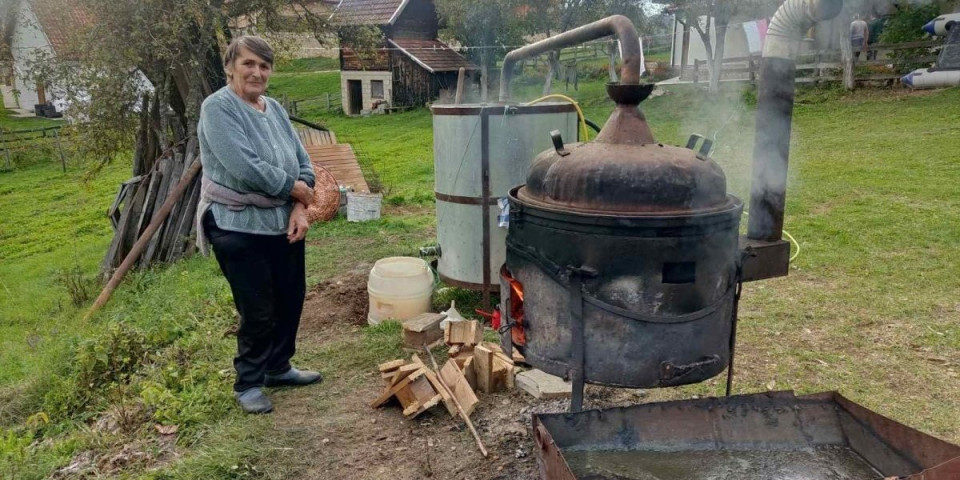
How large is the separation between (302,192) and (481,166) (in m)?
1.63

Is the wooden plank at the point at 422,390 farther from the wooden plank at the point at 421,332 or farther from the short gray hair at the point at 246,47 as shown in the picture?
the short gray hair at the point at 246,47

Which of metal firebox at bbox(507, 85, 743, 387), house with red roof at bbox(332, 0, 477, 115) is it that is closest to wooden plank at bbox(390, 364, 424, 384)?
metal firebox at bbox(507, 85, 743, 387)

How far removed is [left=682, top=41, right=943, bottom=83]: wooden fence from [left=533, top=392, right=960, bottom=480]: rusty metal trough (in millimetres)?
12882

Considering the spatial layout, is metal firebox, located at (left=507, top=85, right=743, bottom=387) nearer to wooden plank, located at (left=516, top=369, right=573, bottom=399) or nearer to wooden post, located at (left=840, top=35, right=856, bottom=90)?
wooden plank, located at (left=516, top=369, right=573, bottom=399)

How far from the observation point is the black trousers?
10.9 feet

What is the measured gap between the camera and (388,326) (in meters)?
4.73

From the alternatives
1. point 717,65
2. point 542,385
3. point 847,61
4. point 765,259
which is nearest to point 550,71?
point 717,65

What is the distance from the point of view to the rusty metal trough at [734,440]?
2.62m

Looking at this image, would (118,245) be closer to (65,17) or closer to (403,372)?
(65,17)

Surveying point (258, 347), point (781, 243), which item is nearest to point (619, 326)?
point (781, 243)

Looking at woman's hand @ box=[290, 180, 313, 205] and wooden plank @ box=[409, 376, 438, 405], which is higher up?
woman's hand @ box=[290, 180, 313, 205]

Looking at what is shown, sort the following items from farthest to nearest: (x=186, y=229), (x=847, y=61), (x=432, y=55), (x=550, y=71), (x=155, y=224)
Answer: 1. (x=432, y=55)
2. (x=550, y=71)
3. (x=847, y=61)
4. (x=186, y=229)
5. (x=155, y=224)

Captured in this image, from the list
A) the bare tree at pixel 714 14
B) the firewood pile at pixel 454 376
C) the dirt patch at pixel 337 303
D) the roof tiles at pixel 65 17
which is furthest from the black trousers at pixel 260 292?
the bare tree at pixel 714 14

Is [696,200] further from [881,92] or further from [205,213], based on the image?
[881,92]
